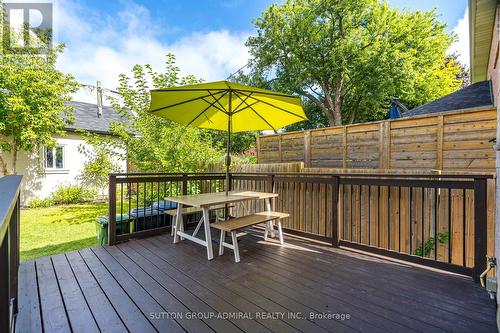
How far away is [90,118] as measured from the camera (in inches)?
424

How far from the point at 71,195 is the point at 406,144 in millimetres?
10226

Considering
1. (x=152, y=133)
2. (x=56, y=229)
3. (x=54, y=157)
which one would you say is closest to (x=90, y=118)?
(x=54, y=157)

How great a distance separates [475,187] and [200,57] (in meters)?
11.5

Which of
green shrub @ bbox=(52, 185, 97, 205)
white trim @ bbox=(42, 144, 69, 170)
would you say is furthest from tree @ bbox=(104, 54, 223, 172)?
white trim @ bbox=(42, 144, 69, 170)

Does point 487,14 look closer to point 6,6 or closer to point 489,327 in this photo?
point 489,327

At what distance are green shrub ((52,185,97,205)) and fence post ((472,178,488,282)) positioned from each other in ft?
34.7

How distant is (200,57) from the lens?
454 inches

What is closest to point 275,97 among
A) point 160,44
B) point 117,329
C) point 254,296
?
point 254,296

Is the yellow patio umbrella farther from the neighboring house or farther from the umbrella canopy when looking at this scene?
the neighboring house

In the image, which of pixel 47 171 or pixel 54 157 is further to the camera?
pixel 54 157

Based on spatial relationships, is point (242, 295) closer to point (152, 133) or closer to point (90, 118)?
point (152, 133)

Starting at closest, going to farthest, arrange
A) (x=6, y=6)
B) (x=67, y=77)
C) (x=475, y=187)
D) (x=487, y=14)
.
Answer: (x=475, y=187), (x=487, y=14), (x=6, y=6), (x=67, y=77)

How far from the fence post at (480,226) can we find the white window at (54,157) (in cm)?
1115

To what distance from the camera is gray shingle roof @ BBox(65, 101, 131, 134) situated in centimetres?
957
